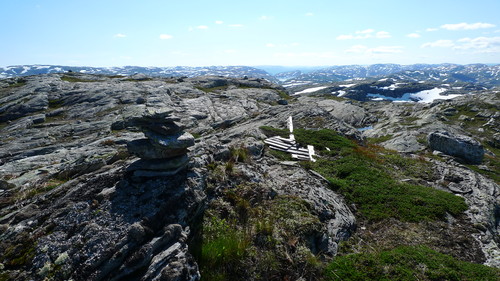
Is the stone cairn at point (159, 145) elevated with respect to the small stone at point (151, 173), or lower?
elevated

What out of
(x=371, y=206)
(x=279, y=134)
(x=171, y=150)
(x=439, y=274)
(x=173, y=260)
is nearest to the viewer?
(x=173, y=260)

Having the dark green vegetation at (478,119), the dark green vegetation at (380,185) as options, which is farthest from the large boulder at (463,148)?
the dark green vegetation at (478,119)

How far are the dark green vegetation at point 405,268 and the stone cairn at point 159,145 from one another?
838 cm

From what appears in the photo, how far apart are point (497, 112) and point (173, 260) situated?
12400 centimetres

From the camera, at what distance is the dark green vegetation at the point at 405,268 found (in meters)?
9.69

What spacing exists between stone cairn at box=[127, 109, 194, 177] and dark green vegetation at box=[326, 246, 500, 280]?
330 inches

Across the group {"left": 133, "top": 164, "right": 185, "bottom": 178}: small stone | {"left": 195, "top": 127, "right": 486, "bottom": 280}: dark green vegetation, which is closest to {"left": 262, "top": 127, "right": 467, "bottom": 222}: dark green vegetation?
{"left": 195, "top": 127, "right": 486, "bottom": 280}: dark green vegetation

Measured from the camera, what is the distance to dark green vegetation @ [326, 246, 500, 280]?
969 cm

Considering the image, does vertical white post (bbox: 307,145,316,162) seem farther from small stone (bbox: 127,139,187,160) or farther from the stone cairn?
small stone (bbox: 127,139,187,160)

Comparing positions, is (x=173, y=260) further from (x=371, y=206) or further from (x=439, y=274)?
(x=371, y=206)

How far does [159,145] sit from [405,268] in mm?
11837

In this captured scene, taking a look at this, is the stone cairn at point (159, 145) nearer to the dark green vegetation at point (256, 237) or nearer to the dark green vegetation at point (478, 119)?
the dark green vegetation at point (256, 237)

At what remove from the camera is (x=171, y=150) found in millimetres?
11430

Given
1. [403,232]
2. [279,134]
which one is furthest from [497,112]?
[403,232]
